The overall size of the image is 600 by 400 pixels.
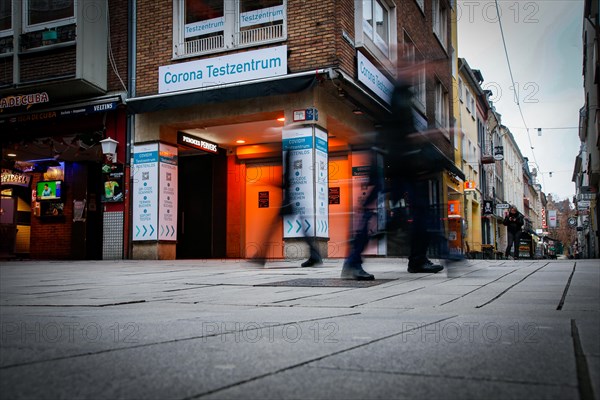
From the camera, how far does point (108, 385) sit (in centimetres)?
154

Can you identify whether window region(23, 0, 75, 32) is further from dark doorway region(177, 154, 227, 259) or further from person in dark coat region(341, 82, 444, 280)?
person in dark coat region(341, 82, 444, 280)

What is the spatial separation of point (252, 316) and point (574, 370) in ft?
5.80

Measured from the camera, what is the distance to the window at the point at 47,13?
13.6m

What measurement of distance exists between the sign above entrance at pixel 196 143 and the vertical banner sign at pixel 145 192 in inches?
33.6

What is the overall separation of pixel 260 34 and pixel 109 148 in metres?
4.53

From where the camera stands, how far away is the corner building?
11.7 m

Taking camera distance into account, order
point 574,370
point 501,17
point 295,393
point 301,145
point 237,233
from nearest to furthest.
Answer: point 295,393 → point 574,370 → point 301,145 → point 501,17 → point 237,233

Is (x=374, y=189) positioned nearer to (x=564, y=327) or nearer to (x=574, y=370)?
(x=564, y=327)

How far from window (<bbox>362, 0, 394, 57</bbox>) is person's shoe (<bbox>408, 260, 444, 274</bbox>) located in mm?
8100

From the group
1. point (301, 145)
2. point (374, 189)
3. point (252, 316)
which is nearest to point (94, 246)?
point (301, 145)

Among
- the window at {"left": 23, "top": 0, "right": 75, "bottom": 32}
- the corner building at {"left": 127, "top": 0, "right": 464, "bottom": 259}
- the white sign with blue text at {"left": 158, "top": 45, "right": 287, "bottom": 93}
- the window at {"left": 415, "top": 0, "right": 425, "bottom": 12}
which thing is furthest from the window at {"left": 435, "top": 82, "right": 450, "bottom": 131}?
the window at {"left": 23, "top": 0, "right": 75, "bottom": 32}

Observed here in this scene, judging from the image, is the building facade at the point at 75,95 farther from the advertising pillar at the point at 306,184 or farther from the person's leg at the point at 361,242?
the person's leg at the point at 361,242

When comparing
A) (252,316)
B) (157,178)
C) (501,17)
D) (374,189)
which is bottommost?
(252,316)

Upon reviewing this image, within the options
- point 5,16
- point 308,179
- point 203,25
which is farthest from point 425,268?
point 5,16
